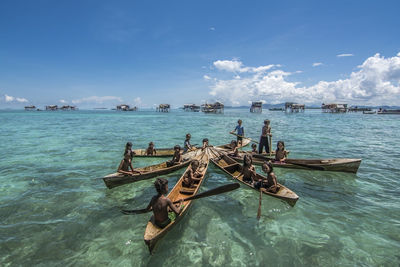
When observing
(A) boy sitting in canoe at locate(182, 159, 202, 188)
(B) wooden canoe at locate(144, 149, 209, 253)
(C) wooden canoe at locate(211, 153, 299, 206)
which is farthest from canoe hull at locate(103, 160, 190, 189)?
(C) wooden canoe at locate(211, 153, 299, 206)

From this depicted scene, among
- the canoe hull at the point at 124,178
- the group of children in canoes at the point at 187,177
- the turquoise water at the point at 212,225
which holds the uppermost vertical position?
the group of children in canoes at the point at 187,177

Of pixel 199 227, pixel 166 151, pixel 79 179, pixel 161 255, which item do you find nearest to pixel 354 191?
pixel 199 227

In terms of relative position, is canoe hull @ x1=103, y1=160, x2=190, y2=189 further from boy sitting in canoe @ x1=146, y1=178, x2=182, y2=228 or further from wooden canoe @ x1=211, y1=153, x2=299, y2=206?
boy sitting in canoe @ x1=146, y1=178, x2=182, y2=228

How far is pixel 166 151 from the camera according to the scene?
15.3 meters

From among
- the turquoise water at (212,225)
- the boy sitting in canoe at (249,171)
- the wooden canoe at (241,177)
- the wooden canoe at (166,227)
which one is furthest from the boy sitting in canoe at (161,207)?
the boy sitting in canoe at (249,171)

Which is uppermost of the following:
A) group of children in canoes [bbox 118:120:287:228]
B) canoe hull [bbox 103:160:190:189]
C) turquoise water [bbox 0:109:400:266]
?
group of children in canoes [bbox 118:120:287:228]

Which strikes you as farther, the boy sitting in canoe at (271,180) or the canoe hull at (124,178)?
the canoe hull at (124,178)

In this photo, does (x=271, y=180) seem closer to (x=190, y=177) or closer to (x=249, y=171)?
(x=249, y=171)

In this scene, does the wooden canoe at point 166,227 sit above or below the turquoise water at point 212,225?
above

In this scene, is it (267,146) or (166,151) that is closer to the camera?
(267,146)

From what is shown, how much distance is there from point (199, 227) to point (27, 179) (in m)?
10.2

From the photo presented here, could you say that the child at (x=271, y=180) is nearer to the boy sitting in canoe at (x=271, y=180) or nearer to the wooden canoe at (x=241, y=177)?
the boy sitting in canoe at (x=271, y=180)

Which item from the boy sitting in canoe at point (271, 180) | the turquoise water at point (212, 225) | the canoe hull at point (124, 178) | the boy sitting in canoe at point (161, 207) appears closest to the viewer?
the boy sitting in canoe at point (161, 207)

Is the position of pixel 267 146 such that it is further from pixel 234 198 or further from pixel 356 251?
pixel 356 251
